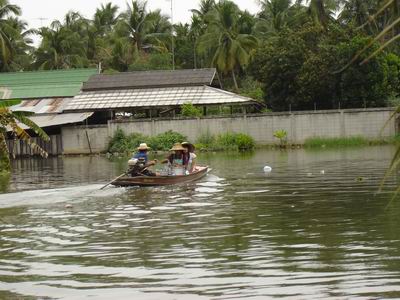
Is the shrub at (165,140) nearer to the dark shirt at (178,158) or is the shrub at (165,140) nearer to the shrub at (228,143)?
the shrub at (228,143)

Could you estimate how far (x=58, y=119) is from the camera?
4581 cm

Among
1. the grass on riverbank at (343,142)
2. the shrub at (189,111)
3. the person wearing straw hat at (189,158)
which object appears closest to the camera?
the person wearing straw hat at (189,158)

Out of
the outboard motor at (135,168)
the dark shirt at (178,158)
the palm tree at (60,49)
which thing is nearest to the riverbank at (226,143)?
the palm tree at (60,49)

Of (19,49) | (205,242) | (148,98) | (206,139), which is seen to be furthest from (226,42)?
(205,242)

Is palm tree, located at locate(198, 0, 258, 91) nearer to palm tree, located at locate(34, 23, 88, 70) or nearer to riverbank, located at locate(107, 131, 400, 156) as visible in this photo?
riverbank, located at locate(107, 131, 400, 156)

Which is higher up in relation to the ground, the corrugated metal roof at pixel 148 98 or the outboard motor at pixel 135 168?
the corrugated metal roof at pixel 148 98

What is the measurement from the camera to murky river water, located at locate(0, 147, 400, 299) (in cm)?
809

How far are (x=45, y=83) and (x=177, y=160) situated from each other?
31122 millimetres

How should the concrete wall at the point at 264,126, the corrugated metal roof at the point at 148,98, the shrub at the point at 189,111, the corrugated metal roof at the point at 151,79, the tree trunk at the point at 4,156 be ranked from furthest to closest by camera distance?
the corrugated metal roof at the point at 151,79 → the corrugated metal roof at the point at 148,98 → the shrub at the point at 189,111 → the concrete wall at the point at 264,126 → the tree trunk at the point at 4,156

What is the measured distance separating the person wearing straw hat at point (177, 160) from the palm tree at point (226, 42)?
3131 cm

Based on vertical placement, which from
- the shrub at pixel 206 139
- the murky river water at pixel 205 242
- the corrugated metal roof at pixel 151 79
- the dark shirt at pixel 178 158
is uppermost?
the corrugated metal roof at pixel 151 79

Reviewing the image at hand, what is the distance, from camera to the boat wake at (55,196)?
60.0 ft

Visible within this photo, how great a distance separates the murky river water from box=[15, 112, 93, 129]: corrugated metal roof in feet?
81.0

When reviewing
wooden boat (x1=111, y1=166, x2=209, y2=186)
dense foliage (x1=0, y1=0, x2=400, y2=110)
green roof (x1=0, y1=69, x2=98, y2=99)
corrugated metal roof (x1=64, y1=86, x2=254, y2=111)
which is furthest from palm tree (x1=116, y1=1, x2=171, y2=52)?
wooden boat (x1=111, y1=166, x2=209, y2=186)
